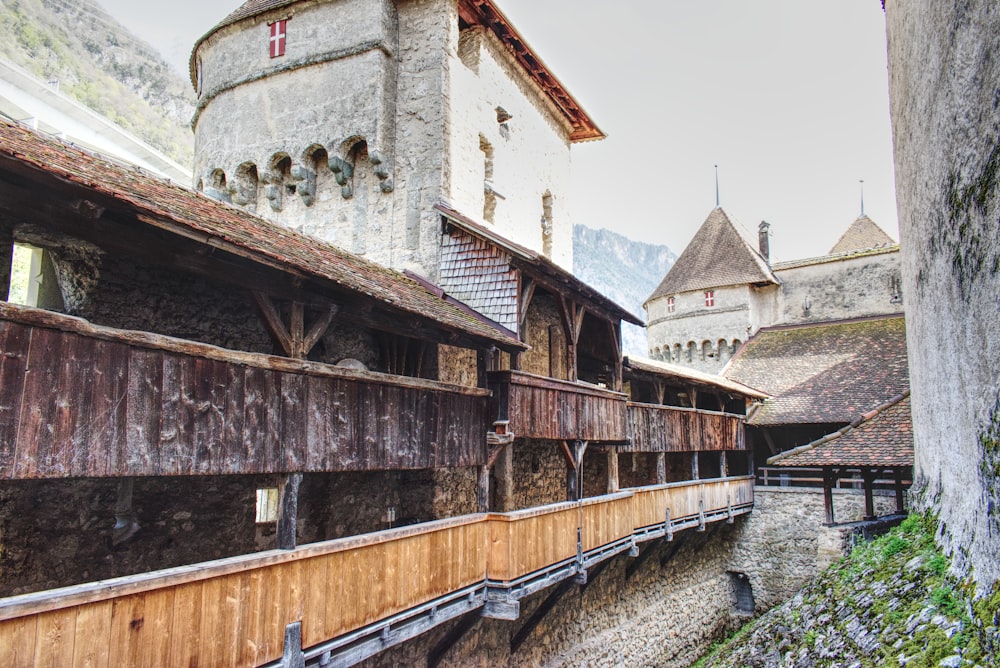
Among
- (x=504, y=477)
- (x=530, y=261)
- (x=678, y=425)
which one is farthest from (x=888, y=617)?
(x=678, y=425)

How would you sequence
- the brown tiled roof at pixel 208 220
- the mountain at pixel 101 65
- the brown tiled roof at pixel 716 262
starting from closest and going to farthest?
the brown tiled roof at pixel 208 220, the brown tiled roof at pixel 716 262, the mountain at pixel 101 65

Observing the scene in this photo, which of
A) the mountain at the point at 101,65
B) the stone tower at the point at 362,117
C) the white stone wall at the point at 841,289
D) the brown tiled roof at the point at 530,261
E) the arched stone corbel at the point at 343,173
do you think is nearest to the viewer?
the brown tiled roof at the point at 530,261

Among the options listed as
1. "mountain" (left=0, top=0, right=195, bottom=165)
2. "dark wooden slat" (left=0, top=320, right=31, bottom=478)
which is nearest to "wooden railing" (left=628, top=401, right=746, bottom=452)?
"dark wooden slat" (left=0, top=320, right=31, bottom=478)

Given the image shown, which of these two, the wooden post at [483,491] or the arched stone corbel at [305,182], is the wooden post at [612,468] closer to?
the wooden post at [483,491]

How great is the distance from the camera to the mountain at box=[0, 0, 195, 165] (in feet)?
151

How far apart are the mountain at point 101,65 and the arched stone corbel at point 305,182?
38.6 metres

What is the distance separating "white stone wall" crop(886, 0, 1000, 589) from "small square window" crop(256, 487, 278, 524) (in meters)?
7.20

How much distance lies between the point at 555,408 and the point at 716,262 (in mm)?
19863

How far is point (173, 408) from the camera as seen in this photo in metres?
5.31

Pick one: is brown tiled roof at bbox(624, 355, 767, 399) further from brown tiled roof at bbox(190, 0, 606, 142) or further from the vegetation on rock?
brown tiled roof at bbox(190, 0, 606, 142)

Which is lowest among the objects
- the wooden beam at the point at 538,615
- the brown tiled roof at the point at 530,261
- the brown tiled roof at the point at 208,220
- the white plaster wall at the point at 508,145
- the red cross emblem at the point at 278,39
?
the wooden beam at the point at 538,615

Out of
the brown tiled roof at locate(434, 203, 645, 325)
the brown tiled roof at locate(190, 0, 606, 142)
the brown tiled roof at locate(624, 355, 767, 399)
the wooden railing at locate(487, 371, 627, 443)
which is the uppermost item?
the brown tiled roof at locate(190, 0, 606, 142)

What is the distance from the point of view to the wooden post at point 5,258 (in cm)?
597

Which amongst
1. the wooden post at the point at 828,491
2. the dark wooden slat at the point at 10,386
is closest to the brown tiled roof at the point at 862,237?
the wooden post at the point at 828,491
